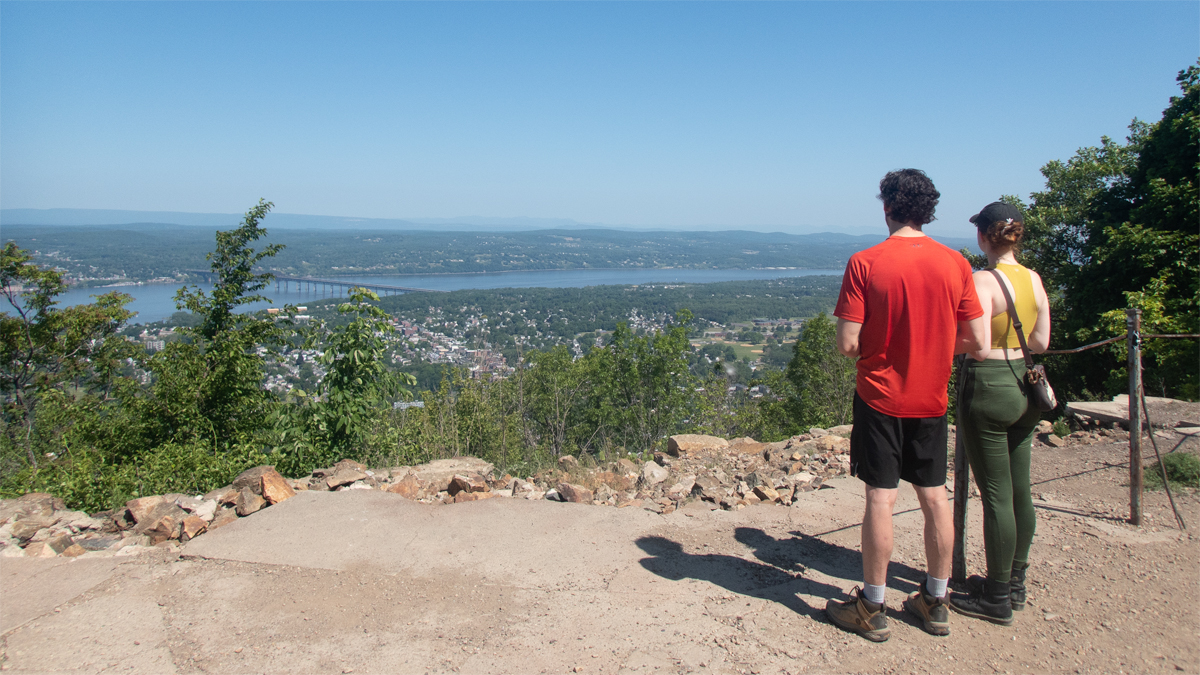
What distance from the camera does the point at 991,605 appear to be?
2895 mm

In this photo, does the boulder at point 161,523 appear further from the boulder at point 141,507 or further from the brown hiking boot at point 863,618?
the brown hiking boot at point 863,618

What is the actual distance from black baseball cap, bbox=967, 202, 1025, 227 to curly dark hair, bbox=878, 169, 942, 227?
0.42 meters

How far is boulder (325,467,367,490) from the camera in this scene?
5.21 meters

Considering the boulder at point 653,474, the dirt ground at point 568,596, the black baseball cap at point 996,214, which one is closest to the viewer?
the dirt ground at point 568,596

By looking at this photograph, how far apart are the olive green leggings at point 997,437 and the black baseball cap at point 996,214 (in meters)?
0.66

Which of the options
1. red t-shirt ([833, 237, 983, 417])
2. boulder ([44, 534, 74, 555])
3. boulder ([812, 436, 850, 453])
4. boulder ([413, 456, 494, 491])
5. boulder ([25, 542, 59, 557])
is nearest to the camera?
red t-shirt ([833, 237, 983, 417])

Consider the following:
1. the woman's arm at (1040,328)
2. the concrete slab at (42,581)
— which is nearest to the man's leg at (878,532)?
the woman's arm at (1040,328)

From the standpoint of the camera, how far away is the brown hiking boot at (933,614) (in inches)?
109

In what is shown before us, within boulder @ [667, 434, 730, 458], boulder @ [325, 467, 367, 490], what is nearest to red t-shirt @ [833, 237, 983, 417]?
boulder @ [325, 467, 367, 490]

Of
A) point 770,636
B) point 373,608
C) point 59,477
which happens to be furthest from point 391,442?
point 770,636

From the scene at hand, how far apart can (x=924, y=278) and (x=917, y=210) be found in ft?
1.04

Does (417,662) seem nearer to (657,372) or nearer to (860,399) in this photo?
(860,399)

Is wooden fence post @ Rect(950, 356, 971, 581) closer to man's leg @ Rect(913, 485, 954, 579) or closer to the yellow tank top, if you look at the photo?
the yellow tank top

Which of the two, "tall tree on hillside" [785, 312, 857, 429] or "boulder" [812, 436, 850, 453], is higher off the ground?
"boulder" [812, 436, 850, 453]
